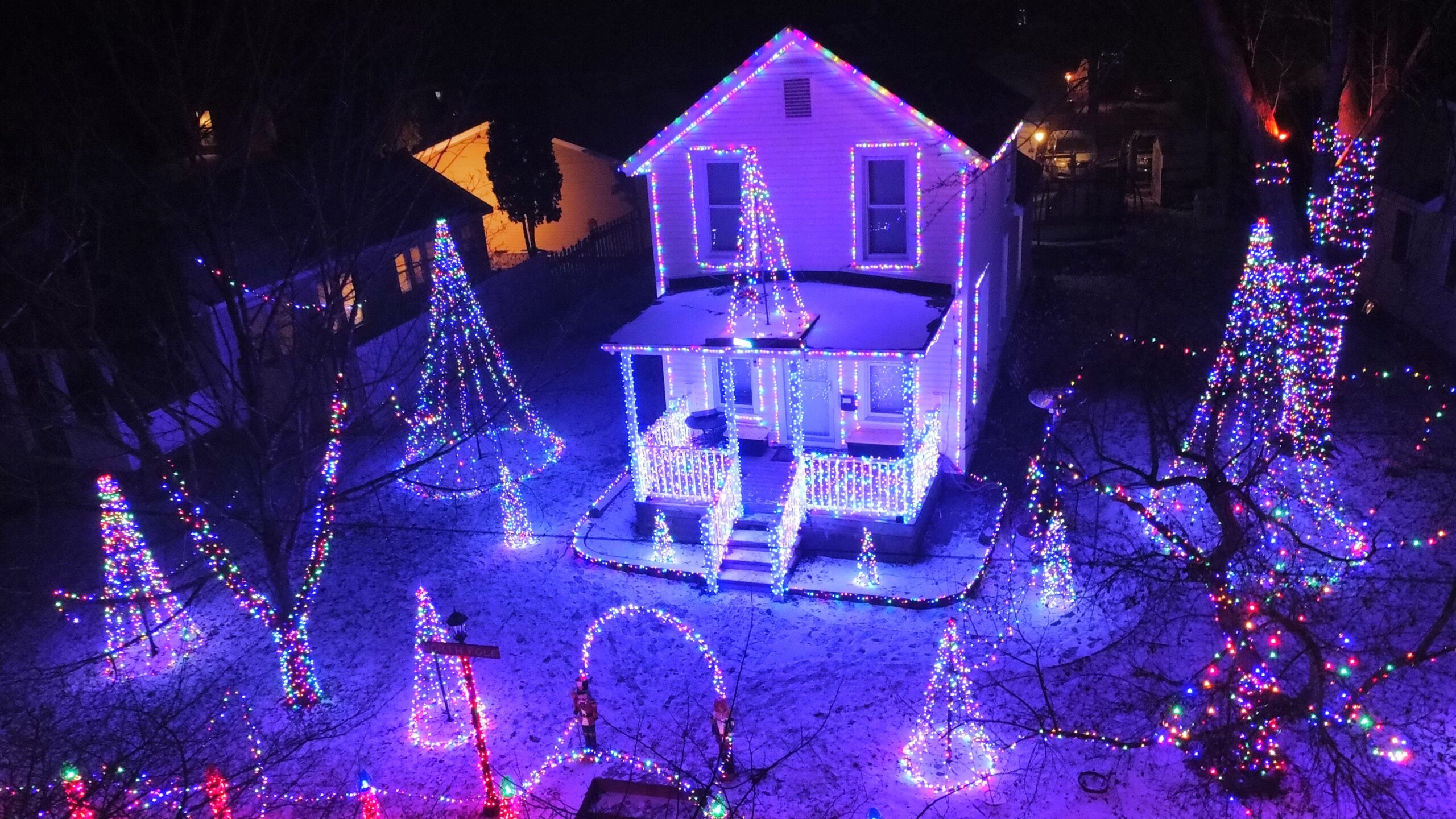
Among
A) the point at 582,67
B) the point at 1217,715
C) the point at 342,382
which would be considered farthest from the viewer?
the point at 582,67

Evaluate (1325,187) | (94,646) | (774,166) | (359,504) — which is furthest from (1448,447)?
(94,646)

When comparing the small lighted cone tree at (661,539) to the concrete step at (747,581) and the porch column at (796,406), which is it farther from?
the porch column at (796,406)

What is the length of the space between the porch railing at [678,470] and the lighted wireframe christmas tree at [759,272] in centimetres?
190

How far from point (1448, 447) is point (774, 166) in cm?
1040

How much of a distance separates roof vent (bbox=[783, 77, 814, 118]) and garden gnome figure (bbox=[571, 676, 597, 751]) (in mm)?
8627

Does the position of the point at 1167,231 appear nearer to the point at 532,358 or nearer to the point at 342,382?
the point at 532,358

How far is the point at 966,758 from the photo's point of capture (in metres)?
9.36

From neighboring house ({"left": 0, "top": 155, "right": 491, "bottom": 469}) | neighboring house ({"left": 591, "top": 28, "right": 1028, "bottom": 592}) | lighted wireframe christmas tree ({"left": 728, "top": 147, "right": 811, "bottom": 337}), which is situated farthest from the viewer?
lighted wireframe christmas tree ({"left": 728, "top": 147, "right": 811, "bottom": 337})

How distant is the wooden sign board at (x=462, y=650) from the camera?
8930mm

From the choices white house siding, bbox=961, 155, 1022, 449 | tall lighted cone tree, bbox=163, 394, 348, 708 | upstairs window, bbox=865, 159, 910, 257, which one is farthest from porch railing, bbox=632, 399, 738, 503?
tall lighted cone tree, bbox=163, 394, 348, 708

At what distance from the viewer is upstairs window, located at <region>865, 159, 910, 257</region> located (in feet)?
45.4

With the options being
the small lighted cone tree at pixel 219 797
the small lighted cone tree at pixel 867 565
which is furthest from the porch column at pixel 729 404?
the small lighted cone tree at pixel 219 797

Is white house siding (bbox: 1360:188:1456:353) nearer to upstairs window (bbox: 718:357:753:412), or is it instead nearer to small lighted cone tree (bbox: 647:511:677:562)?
upstairs window (bbox: 718:357:753:412)

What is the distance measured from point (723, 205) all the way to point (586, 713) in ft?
27.3
